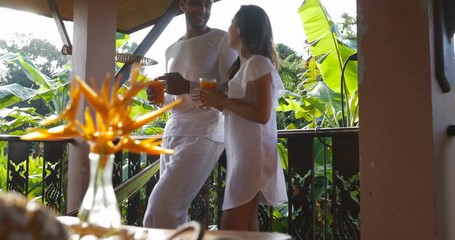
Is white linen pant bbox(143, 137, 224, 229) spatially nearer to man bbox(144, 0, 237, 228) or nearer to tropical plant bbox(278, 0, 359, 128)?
Result: man bbox(144, 0, 237, 228)

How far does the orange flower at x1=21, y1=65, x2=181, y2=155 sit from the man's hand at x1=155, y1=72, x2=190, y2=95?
1.43 m

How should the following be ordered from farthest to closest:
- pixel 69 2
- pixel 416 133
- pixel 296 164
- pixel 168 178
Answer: pixel 69 2
pixel 296 164
pixel 168 178
pixel 416 133

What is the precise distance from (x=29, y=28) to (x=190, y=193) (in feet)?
70.8

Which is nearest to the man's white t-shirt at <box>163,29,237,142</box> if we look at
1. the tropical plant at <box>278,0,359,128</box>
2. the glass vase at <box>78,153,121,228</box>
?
the glass vase at <box>78,153,121,228</box>

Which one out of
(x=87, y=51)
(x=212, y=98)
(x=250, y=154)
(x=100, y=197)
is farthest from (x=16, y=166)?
(x=100, y=197)

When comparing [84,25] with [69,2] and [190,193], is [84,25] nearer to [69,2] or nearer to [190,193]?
[69,2]

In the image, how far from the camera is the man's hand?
208 cm

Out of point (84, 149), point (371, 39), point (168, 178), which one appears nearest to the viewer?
point (371, 39)

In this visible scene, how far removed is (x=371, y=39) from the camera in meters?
1.73

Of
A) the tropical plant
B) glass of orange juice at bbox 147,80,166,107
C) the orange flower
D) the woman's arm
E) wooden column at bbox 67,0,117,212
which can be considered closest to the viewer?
the orange flower

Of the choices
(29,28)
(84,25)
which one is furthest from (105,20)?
(29,28)

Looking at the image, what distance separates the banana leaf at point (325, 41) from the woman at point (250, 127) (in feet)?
7.55

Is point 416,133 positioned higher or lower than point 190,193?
higher

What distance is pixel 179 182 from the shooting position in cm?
207
